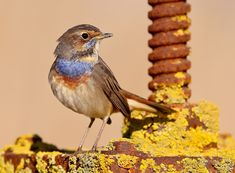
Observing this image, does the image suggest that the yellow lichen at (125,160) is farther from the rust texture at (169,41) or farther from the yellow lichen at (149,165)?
the rust texture at (169,41)

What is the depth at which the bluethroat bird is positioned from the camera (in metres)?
5.59

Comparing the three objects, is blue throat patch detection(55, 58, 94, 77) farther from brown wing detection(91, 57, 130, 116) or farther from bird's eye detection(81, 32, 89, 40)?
bird's eye detection(81, 32, 89, 40)

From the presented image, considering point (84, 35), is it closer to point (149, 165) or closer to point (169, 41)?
point (169, 41)

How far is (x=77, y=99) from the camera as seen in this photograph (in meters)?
5.62

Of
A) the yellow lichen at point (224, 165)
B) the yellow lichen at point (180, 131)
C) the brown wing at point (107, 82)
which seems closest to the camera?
the yellow lichen at point (224, 165)

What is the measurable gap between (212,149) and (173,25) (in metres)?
0.71

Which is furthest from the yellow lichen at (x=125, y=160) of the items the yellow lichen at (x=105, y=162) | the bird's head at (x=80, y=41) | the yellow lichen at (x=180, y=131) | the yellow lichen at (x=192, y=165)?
the bird's head at (x=80, y=41)

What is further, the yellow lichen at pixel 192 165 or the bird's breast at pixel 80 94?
the bird's breast at pixel 80 94

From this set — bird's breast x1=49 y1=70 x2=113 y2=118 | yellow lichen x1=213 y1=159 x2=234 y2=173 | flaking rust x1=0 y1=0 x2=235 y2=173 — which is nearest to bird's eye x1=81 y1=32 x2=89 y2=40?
bird's breast x1=49 y1=70 x2=113 y2=118

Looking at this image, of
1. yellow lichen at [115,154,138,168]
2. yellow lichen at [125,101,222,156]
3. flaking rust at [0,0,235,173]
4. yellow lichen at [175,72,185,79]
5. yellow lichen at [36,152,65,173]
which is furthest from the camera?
yellow lichen at [175,72,185,79]

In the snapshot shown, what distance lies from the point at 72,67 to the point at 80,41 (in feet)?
0.93

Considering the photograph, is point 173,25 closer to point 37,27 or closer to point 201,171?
point 201,171

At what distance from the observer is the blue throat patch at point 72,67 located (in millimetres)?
5578

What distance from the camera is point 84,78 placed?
18.4 feet
